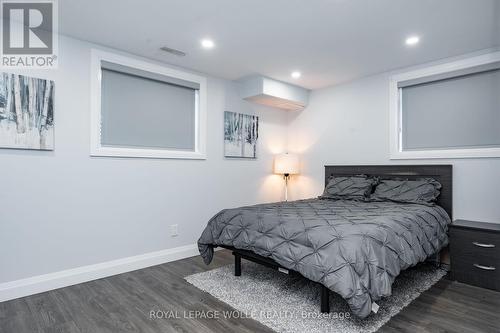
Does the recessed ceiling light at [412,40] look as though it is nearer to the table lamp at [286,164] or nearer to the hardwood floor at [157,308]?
the table lamp at [286,164]

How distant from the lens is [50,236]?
9.04 ft

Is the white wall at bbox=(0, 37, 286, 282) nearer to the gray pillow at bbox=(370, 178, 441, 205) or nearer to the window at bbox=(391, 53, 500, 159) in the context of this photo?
the gray pillow at bbox=(370, 178, 441, 205)

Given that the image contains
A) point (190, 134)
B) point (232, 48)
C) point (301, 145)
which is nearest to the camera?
point (232, 48)

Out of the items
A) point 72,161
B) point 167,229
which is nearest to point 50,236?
point 72,161

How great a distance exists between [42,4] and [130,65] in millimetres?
1003

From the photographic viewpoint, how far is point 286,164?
474 centimetres

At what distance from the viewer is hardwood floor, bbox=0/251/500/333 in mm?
2057

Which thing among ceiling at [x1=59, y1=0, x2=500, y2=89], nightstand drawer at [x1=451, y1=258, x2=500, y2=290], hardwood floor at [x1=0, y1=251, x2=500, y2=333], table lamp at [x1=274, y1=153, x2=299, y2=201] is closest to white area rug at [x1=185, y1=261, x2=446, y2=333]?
hardwood floor at [x1=0, y1=251, x2=500, y2=333]

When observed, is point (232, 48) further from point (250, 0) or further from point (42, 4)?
point (42, 4)

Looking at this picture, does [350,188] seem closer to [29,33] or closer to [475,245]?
[475,245]

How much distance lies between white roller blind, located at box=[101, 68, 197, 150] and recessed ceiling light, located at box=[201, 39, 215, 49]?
0.78 meters

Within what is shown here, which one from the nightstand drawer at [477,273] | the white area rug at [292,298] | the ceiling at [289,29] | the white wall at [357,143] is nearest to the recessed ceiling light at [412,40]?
the ceiling at [289,29]

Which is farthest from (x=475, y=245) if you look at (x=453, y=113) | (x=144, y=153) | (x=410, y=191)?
(x=144, y=153)

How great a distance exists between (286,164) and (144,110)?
2.30 m
